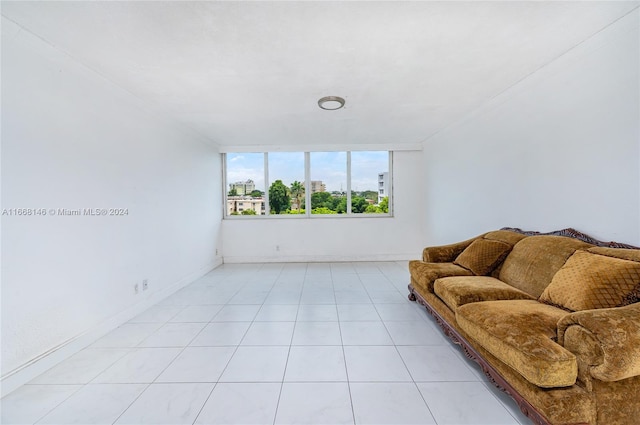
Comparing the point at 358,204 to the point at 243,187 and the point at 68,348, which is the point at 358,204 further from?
the point at 68,348

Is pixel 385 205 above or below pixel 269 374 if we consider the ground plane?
above

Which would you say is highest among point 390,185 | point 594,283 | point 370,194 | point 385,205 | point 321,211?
point 390,185

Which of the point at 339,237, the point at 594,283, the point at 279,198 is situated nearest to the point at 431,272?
the point at 594,283

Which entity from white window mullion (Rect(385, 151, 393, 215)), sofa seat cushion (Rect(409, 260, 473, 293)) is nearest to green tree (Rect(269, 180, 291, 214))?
white window mullion (Rect(385, 151, 393, 215))

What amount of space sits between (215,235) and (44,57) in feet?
11.8

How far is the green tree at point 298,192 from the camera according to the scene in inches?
221

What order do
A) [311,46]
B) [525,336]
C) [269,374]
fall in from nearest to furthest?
[525,336] < [269,374] < [311,46]

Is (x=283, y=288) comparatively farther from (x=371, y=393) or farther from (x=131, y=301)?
(x=371, y=393)

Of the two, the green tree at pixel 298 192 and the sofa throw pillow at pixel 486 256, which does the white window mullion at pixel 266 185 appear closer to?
the green tree at pixel 298 192

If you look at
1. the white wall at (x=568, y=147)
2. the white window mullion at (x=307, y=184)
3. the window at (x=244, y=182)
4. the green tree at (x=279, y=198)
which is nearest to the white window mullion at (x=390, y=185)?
the white window mullion at (x=307, y=184)

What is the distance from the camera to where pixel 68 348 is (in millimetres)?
2139

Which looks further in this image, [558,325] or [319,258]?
[319,258]

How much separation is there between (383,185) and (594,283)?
4143mm

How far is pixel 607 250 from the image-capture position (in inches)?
70.1
